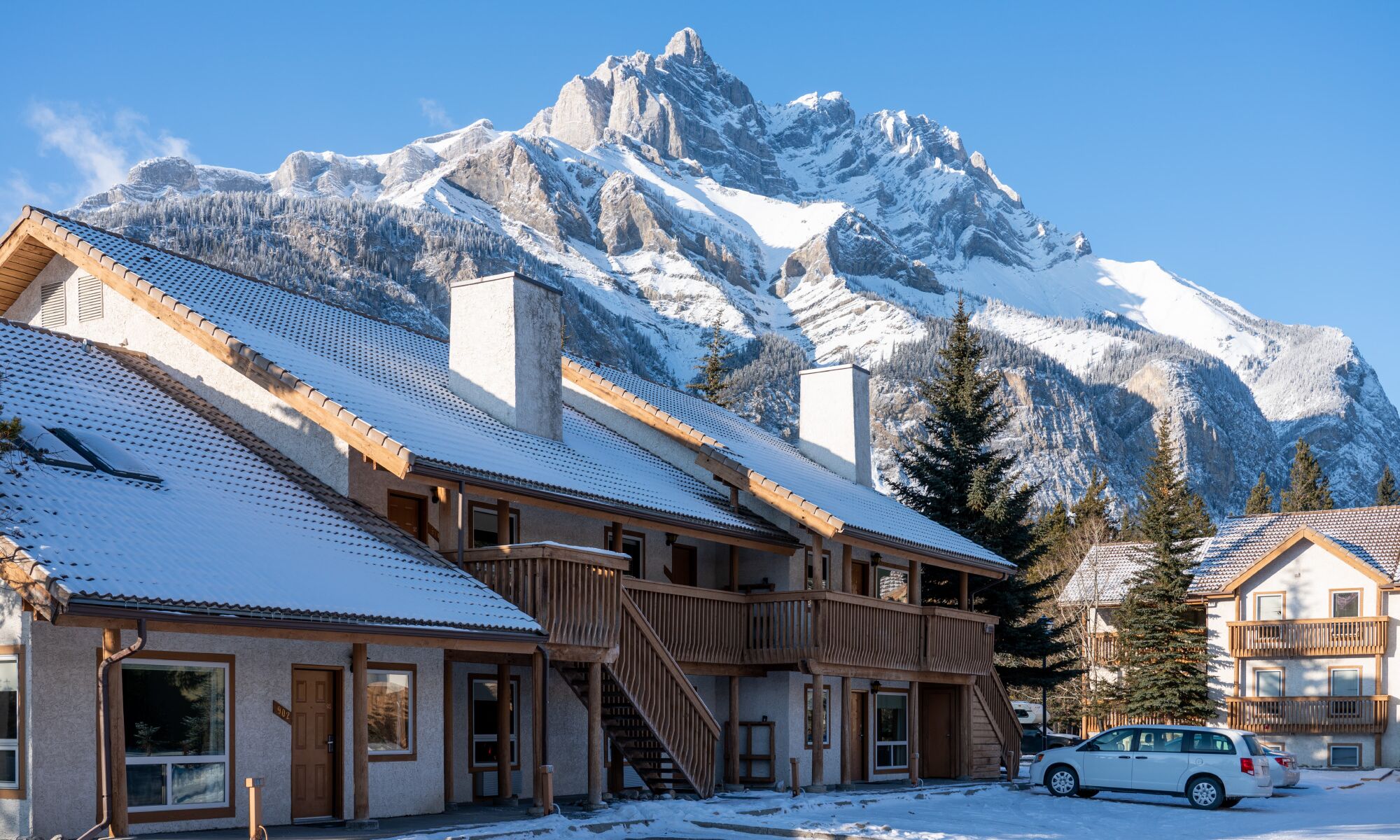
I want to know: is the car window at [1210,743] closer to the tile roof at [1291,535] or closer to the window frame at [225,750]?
the window frame at [225,750]

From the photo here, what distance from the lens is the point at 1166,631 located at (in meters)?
46.6

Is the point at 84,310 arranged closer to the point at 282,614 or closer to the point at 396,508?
the point at 396,508

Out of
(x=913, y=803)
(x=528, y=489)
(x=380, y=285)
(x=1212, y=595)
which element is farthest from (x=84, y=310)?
(x=380, y=285)

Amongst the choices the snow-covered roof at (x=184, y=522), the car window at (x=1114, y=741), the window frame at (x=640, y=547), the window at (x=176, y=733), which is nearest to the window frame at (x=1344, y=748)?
the car window at (x=1114, y=741)

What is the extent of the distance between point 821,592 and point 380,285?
164m

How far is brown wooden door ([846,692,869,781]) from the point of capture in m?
30.1

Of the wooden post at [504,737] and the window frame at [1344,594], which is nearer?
the wooden post at [504,737]

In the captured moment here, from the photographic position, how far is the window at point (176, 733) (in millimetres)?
15625

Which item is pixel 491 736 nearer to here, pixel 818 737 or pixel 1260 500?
pixel 818 737

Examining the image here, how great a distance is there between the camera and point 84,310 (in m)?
22.8

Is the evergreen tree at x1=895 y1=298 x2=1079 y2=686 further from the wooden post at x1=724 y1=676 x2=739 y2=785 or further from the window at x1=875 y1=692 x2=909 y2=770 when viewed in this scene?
the wooden post at x1=724 y1=676 x2=739 y2=785

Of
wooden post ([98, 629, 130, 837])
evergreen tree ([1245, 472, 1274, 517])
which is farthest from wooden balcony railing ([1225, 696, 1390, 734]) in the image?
evergreen tree ([1245, 472, 1274, 517])

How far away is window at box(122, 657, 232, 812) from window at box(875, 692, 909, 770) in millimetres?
17089

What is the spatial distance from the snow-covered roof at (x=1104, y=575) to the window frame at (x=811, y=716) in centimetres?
3164
